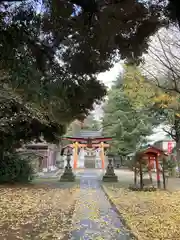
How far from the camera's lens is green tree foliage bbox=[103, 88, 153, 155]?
3056cm

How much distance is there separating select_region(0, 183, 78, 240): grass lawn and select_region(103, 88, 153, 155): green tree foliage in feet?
69.1

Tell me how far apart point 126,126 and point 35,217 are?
81.7 feet

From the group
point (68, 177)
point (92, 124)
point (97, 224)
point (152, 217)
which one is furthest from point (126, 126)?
point (97, 224)

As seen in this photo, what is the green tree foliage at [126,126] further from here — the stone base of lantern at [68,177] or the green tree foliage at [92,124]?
the green tree foliage at [92,124]

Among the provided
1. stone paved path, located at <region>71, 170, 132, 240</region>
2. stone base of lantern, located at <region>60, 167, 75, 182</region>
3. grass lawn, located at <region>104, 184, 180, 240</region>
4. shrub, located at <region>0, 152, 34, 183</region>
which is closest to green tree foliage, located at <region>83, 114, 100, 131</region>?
stone base of lantern, located at <region>60, 167, 75, 182</region>

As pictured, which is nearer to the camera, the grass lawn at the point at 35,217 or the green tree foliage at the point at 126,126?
the grass lawn at the point at 35,217

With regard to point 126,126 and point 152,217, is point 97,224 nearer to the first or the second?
point 152,217

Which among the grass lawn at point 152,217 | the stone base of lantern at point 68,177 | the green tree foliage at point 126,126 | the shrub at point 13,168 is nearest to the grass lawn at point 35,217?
the grass lawn at point 152,217

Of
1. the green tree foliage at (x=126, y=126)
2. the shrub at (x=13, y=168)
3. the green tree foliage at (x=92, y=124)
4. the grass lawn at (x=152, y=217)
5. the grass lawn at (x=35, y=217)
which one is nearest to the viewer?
the grass lawn at (x=152, y=217)

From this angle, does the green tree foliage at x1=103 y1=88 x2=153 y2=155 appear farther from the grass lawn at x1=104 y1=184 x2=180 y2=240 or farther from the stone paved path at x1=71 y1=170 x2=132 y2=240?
the stone paved path at x1=71 y1=170 x2=132 y2=240

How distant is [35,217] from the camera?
708 centimetres

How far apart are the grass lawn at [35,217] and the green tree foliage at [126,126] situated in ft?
69.1

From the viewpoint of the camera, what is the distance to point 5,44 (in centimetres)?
432

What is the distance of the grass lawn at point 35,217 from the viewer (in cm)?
557
